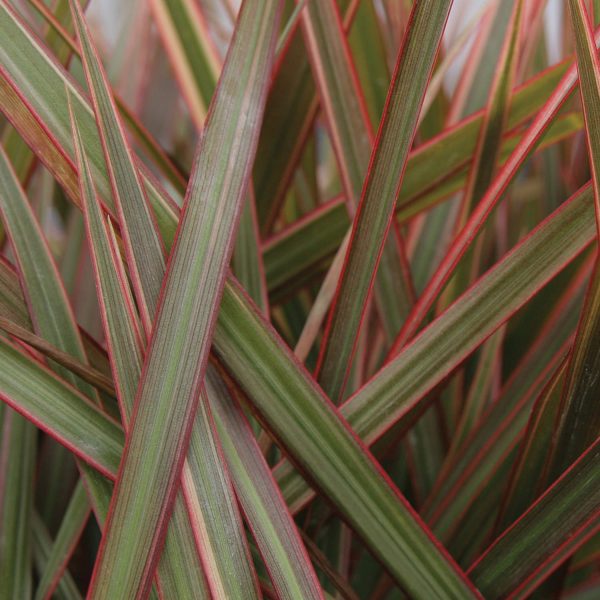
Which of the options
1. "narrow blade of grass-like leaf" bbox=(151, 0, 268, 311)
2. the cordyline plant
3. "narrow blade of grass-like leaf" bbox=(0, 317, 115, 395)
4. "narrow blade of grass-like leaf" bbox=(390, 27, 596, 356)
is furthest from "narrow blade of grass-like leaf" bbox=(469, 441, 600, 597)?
"narrow blade of grass-like leaf" bbox=(151, 0, 268, 311)

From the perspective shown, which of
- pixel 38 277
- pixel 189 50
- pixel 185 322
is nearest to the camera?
pixel 185 322

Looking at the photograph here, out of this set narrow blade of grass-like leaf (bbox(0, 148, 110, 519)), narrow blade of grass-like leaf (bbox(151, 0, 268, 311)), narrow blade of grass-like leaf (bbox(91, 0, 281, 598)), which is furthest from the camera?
narrow blade of grass-like leaf (bbox(151, 0, 268, 311))

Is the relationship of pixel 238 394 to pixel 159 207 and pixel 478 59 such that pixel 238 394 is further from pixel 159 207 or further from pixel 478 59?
pixel 478 59

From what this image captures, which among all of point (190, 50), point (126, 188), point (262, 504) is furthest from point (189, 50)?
point (262, 504)

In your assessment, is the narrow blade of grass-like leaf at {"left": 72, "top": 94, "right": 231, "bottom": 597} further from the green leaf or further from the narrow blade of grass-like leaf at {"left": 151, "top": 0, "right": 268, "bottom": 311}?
the narrow blade of grass-like leaf at {"left": 151, "top": 0, "right": 268, "bottom": 311}

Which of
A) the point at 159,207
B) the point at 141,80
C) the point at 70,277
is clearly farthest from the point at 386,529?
the point at 141,80

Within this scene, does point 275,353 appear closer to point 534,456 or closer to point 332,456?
point 332,456

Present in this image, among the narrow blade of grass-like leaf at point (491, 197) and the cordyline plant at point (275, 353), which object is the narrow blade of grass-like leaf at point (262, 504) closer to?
the cordyline plant at point (275, 353)
